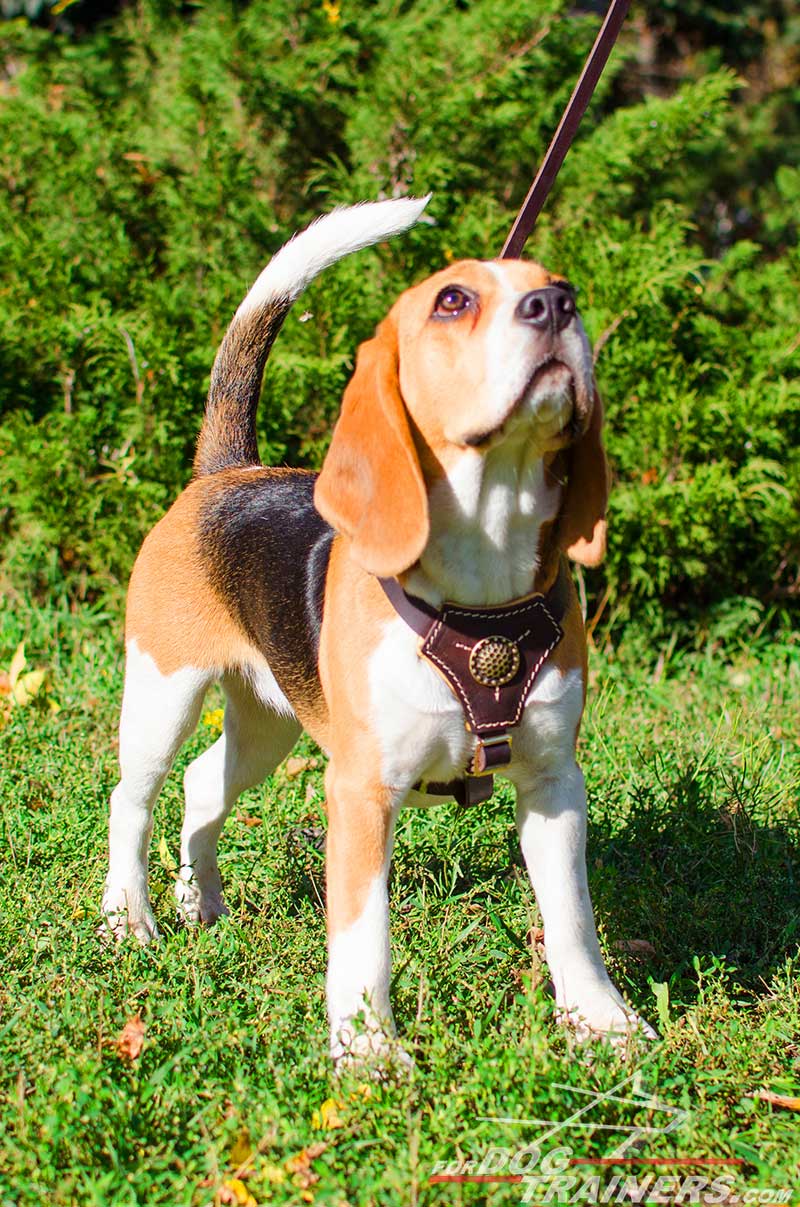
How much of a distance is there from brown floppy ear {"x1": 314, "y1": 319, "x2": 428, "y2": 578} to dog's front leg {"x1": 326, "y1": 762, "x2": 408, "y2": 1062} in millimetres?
550

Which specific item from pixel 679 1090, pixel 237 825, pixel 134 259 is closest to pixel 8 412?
pixel 134 259

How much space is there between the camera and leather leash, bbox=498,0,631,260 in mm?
3197

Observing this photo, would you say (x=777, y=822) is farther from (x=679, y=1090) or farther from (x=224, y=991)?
(x=224, y=991)

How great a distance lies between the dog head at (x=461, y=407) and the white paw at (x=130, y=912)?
1518 mm

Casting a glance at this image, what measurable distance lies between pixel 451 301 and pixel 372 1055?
1.66 meters

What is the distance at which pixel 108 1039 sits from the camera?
2682 mm

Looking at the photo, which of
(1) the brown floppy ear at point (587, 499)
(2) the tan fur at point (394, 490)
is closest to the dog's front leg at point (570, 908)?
(2) the tan fur at point (394, 490)

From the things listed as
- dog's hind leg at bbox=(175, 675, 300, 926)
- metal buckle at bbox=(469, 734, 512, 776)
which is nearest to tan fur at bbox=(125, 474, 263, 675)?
dog's hind leg at bbox=(175, 675, 300, 926)

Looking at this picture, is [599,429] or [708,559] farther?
[708,559]

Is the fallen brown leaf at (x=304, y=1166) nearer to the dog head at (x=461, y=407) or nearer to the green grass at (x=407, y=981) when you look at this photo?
the green grass at (x=407, y=981)

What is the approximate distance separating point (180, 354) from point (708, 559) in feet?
8.97

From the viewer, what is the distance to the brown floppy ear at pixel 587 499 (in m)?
2.72

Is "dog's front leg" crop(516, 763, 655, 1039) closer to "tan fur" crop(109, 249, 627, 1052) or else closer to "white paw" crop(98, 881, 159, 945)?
"tan fur" crop(109, 249, 627, 1052)

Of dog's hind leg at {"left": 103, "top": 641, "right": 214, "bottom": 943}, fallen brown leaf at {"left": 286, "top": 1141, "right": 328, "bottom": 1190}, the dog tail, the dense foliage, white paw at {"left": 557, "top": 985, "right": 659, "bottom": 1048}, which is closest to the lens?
fallen brown leaf at {"left": 286, "top": 1141, "right": 328, "bottom": 1190}
